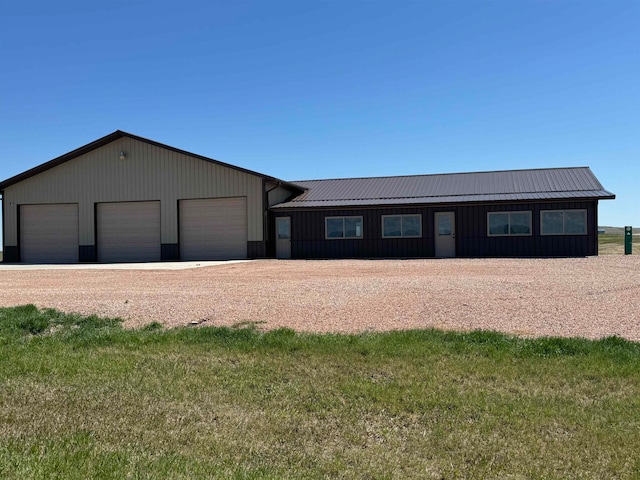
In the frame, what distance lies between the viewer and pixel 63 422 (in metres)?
4.07

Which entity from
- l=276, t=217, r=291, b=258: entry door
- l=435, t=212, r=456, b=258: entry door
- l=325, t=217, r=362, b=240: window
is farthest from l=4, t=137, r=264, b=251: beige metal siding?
l=435, t=212, r=456, b=258: entry door

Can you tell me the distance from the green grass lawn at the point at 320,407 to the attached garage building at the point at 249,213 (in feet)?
58.4

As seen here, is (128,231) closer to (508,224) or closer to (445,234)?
(445,234)

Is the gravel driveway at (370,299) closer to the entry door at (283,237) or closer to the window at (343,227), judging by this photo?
the window at (343,227)

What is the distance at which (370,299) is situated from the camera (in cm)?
1012

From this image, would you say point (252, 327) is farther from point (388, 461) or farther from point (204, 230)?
point (204, 230)

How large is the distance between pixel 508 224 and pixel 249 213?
11.3 metres

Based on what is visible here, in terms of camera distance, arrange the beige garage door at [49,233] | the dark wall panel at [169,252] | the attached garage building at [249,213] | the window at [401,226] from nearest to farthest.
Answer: the attached garage building at [249,213] < the window at [401,226] < the dark wall panel at [169,252] < the beige garage door at [49,233]

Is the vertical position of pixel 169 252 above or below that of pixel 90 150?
below

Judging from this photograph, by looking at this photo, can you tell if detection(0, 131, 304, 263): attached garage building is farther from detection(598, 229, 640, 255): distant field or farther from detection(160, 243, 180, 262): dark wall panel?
detection(598, 229, 640, 255): distant field

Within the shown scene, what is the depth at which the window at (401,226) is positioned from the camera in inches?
957

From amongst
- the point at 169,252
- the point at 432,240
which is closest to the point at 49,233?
the point at 169,252

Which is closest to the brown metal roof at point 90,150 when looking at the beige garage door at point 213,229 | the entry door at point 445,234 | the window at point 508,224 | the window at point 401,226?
the beige garage door at point 213,229

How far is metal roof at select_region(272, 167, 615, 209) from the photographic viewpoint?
23.6 m
